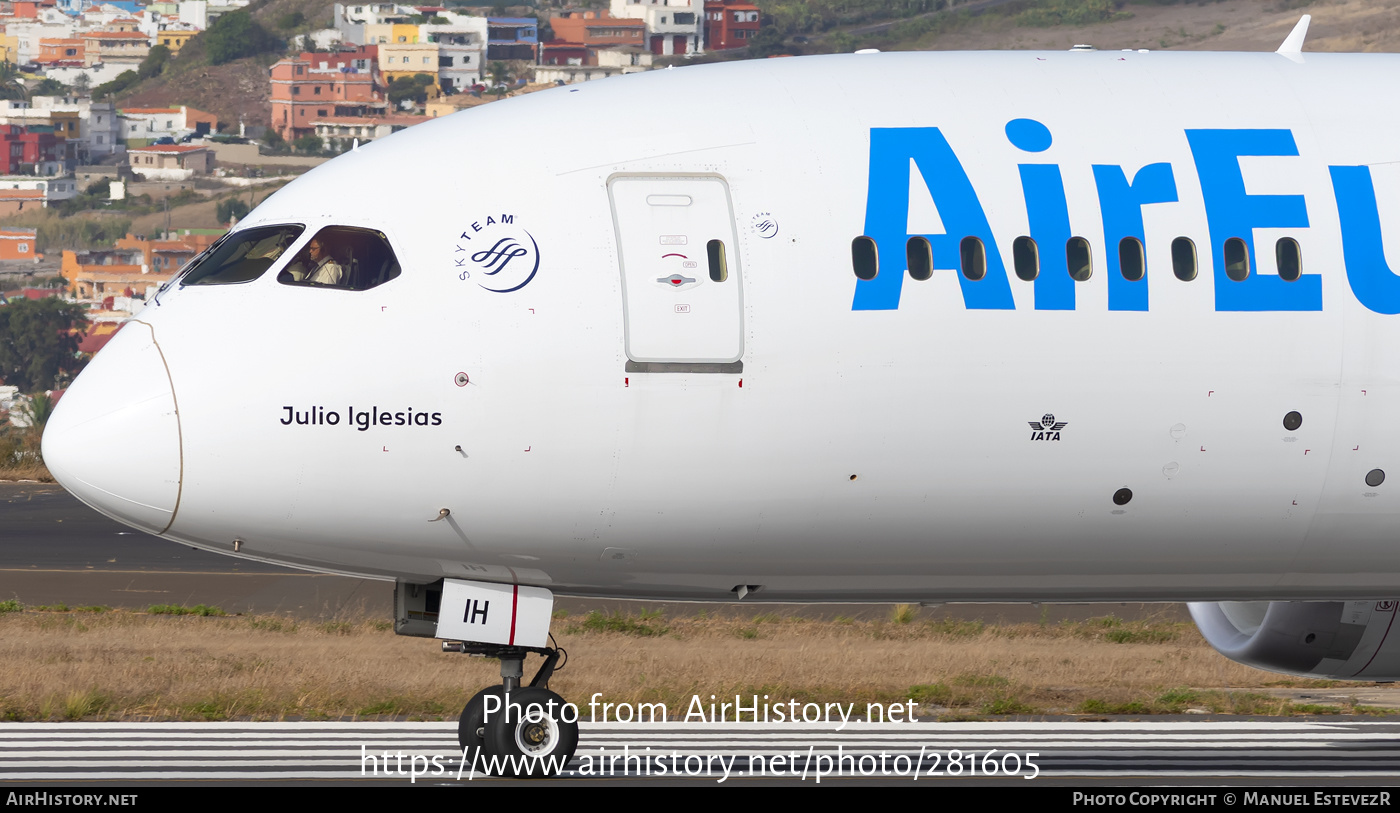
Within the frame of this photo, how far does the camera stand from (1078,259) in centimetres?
1288

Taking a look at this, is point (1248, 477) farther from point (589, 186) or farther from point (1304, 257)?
point (589, 186)

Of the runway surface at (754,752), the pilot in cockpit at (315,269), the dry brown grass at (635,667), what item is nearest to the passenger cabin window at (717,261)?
the pilot in cockpit at (315,269)

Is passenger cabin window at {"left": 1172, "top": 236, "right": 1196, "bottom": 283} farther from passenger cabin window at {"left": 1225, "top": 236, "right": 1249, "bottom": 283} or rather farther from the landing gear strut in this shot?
the landing gear strut

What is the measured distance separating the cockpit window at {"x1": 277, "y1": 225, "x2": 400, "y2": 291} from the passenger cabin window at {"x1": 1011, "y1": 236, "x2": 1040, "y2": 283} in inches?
172

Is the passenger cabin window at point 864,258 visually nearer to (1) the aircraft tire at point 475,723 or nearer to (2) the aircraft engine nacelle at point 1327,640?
(1) the aircraft tire at point 475,723

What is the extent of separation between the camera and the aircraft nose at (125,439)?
12.1m

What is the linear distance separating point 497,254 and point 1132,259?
4.55 metres

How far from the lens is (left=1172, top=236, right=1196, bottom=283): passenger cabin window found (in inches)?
509

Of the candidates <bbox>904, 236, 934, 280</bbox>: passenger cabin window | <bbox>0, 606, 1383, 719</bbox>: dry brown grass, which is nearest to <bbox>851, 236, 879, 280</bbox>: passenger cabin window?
<bbox>904, 236, 934, 280</bbox>: passenger cabin window

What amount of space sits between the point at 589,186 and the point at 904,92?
2.59m

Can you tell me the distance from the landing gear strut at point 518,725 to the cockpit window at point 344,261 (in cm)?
287

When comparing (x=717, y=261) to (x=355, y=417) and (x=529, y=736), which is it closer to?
(x=355, y=417)

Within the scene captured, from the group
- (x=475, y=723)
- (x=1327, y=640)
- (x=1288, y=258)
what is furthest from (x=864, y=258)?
(x=1327, y=640)

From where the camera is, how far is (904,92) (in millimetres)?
13547
